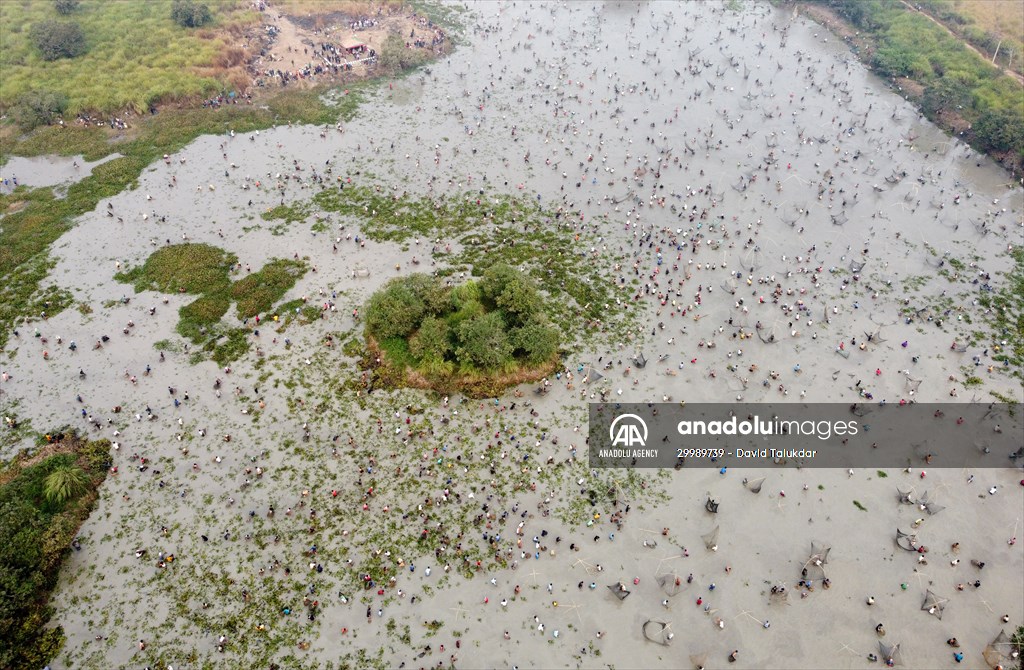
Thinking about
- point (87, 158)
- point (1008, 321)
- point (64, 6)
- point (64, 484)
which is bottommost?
point (64, 484)

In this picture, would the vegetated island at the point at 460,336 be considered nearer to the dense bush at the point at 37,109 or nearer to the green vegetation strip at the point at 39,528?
the green vegetation strip at the point at 39,528

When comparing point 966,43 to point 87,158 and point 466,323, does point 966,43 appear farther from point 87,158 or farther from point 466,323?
point 87,158

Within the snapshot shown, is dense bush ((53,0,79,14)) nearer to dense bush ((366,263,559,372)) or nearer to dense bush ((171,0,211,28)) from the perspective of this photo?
dense bush ((171,0,211,28))

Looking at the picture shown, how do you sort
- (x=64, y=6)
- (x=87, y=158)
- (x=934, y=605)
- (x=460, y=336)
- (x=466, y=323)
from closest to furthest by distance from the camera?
(x=934, y=605)
(x=460, y=336)
(x=466, y=323)
(x=87, y=158)
(x=64, y=6)

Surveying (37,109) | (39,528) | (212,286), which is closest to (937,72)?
(212,286)

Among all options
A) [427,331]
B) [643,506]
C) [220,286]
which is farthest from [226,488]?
[643,506]

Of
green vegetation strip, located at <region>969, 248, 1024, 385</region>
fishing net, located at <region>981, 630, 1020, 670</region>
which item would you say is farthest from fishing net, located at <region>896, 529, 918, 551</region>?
green vegetation strip, located at <region>969, 248, 1024, 385</region>

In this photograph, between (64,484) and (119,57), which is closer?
(64,484)
